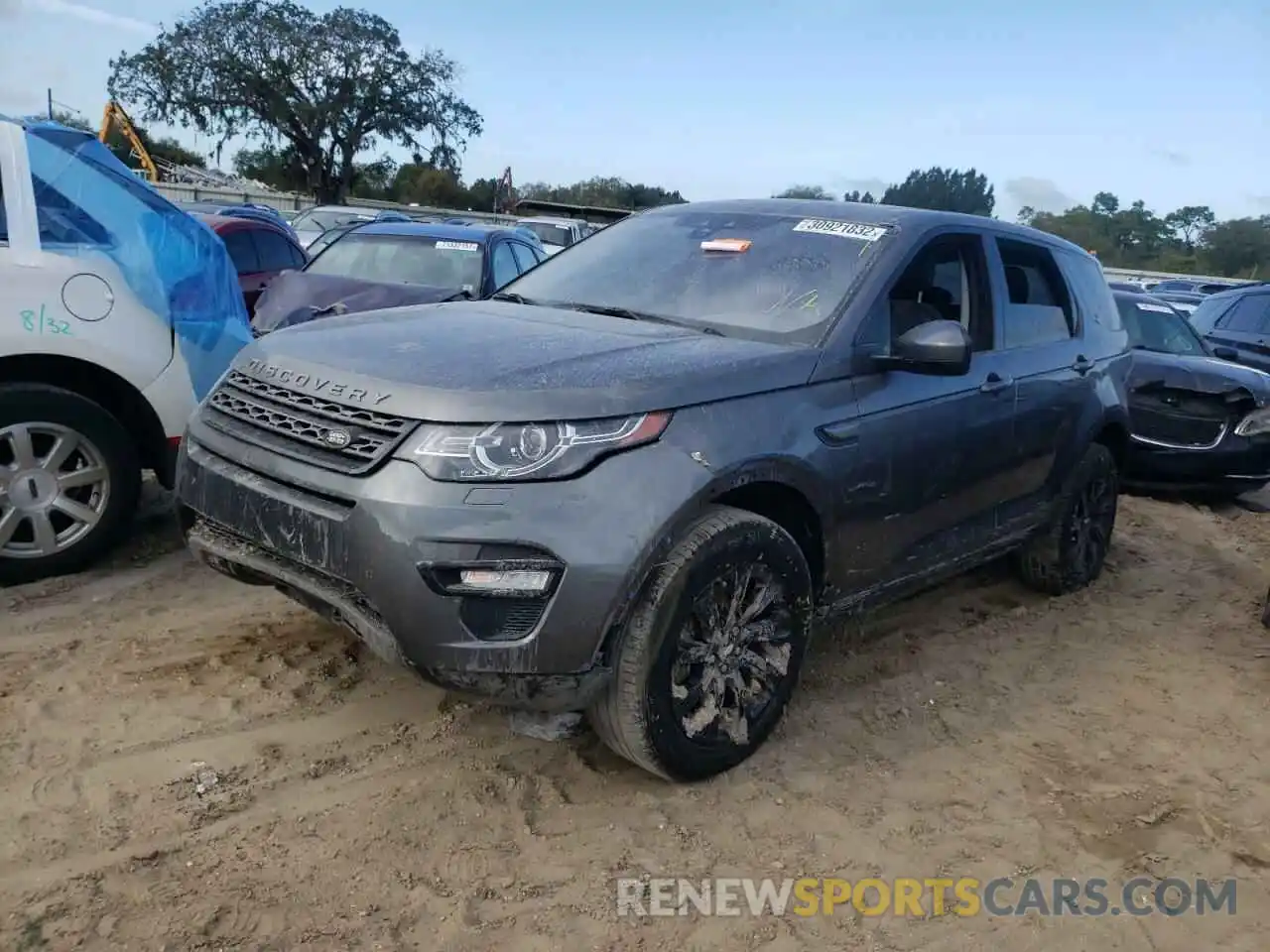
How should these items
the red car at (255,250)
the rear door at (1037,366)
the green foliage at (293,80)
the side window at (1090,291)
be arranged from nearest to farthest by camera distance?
1. the rear door at (1037,366)
2. the side window at (1090,291)
3. the red car at (255,250)
4. the green foliage at (293,80)

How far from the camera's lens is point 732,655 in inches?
129

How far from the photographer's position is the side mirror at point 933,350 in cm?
351

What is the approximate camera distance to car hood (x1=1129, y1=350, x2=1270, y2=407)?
8.01 metres

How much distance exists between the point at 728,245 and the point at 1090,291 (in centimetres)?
228

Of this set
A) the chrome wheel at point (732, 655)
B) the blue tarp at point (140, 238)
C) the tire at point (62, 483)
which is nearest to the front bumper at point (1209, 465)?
the chrome wheel at point (732, 655)

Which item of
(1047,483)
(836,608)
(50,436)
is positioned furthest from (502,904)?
(1047,483)

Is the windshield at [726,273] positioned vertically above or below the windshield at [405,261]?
above

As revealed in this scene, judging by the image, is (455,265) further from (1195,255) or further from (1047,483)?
(1195,255)

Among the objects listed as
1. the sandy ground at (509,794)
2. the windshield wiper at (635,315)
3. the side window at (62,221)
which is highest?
the side window at (62,221)

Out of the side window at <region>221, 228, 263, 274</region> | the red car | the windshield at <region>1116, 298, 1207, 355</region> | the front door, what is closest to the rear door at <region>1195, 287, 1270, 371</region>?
the windshield at <region>1116, 298, 1207, 355</region>

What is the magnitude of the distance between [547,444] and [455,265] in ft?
20.3

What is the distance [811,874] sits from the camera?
9.62 ft

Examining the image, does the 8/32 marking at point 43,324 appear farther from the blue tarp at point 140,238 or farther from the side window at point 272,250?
the side window at point 272,250

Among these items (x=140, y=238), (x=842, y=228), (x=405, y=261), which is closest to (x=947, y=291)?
(x=842, y=228)
